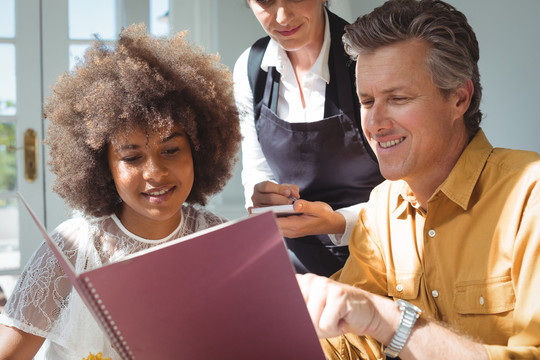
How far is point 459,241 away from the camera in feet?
4.21

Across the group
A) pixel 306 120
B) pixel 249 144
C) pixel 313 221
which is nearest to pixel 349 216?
pixel 313 221

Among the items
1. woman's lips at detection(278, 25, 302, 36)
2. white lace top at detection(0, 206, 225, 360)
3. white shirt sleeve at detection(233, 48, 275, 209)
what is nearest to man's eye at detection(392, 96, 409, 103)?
woman's lips at detection(278, 25, 302, 36)

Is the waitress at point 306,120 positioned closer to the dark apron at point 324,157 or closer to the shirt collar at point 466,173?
the dark apron at point 324,157

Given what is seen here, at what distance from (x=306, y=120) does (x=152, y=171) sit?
2.35ft

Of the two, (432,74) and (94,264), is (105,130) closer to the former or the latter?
(94,264)

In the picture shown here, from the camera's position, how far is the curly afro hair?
157 centimetres

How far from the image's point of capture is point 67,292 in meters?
1.55

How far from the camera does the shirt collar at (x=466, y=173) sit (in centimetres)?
128

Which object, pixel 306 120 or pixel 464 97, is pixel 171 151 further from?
pixel 464 97

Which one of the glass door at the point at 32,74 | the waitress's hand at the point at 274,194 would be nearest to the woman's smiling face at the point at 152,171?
the waitress's hand at the point at 274,194

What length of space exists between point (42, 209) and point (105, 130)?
7.29 feet

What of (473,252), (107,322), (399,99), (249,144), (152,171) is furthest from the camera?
(249,144)

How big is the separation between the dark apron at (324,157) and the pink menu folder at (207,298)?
1200 mm

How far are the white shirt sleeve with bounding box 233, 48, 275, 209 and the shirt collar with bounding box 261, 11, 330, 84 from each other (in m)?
0.12
